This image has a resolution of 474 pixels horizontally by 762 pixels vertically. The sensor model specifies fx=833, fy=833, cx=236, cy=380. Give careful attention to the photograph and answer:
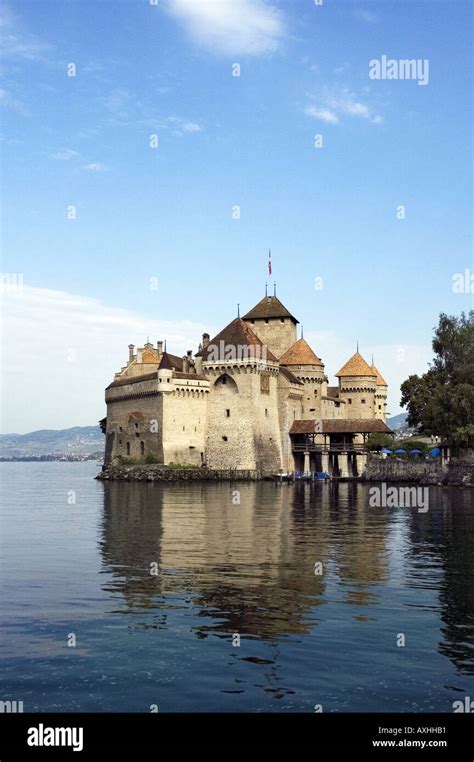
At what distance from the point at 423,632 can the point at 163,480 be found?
5722 centimetres

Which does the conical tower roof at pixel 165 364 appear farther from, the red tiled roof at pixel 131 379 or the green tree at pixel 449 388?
the green tree at pixel 449 388

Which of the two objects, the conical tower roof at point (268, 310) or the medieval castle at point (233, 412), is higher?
the conical tower roof at point (268, 310)

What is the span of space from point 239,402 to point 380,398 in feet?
105

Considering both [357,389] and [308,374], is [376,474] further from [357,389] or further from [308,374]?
[357,389]

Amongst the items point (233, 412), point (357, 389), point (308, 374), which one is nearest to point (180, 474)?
point (233, 412)

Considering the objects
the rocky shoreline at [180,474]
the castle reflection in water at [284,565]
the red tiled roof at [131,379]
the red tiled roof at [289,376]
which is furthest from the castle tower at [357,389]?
the castle reflection in water at [284,565]

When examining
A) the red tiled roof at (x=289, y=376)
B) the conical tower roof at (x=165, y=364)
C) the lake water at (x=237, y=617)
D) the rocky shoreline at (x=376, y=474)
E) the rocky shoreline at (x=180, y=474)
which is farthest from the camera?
the red tiled roof at (x=289, y=376)

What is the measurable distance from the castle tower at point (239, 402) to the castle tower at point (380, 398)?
26575 millimetres

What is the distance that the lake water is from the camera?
12719mm

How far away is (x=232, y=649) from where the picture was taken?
14828mm

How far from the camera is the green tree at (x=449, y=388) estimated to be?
202ft

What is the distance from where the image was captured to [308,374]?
3250 inches

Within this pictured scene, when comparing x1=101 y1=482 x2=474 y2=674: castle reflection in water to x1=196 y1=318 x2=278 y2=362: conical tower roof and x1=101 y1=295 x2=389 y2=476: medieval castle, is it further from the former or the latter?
x1=196 y1=318 x2=278 y2=362: conical tower roof

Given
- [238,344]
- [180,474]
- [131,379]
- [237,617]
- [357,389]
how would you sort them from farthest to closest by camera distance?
[357,389] < [131,379] < [238,344] < [180,474] < [237,617]
